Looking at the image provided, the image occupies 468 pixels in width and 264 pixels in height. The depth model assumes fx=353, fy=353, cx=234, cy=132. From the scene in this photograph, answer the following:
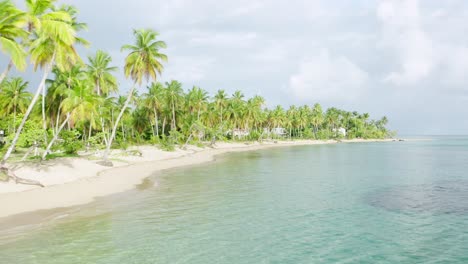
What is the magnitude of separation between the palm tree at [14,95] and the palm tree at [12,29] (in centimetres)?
3910

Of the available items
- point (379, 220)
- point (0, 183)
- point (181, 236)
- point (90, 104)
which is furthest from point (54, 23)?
point (379, 220)

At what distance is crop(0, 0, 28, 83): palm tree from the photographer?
16062 mm

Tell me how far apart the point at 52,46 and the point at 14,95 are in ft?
106

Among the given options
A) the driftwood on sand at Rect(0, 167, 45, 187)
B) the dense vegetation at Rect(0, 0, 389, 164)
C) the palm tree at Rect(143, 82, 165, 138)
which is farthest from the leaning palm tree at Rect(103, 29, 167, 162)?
the palm tree at Rect(143, 82, 165, 138)

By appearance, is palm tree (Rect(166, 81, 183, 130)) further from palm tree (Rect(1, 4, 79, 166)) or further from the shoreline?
palm tree (Rect(1, 4, 79, 166))

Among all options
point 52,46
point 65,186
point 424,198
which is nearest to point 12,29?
point 52,46

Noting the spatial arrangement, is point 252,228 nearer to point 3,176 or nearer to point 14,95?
point 3,176

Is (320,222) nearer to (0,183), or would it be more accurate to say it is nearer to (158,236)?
(158,236)

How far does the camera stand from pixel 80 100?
1246 inches

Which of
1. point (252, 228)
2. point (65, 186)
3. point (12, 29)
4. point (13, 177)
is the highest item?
point (12, 29)

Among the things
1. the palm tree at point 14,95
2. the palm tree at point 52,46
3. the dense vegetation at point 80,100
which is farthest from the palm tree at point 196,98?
the palm tree at point 52,46

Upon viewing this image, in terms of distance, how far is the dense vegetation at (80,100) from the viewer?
21516mm

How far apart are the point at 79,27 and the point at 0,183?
17.2 m

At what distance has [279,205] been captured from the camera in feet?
61.7
